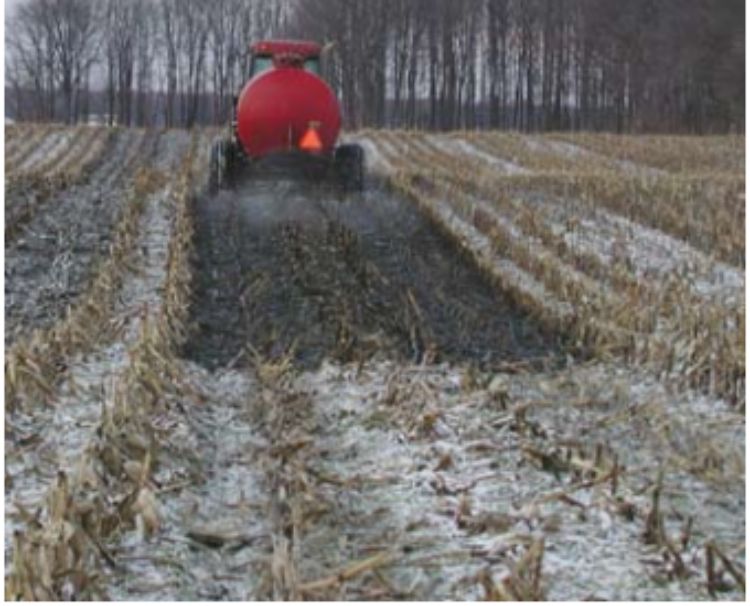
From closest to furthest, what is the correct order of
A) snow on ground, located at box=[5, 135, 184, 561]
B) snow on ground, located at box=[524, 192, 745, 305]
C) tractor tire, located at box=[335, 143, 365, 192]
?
snow on ground, located at box=[5, 135, 184, 561]
snow on ground, located at box=[524, 192, 745, 305]
tractor tire, located at box=[335, 143, 365, 192]

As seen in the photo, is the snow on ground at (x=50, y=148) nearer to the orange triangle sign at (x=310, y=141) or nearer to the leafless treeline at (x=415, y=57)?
the orange triangle sign at (x=310, y=141)

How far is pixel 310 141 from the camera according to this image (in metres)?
13.3

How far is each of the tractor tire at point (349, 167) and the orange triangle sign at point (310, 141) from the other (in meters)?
0.39

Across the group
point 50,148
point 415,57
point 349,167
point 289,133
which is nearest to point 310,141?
point 289,133

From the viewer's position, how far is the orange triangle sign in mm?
13250

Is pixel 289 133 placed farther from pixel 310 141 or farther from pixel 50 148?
pixel 50 148

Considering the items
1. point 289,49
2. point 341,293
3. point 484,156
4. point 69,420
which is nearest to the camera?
point 69,420

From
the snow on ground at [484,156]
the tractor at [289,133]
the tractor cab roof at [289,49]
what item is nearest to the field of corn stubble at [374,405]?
the tractor at [289,133]

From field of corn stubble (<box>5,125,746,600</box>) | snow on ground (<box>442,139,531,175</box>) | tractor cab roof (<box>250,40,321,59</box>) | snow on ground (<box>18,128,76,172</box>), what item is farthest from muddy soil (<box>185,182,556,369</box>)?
snow on ground (<box>18,128,76,172</box>)

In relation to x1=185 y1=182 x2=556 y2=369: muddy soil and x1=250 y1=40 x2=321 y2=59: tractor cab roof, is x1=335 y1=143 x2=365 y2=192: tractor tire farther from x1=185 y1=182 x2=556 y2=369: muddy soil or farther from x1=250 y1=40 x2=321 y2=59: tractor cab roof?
x1=250 y1=40 x2=321 y2=59: tractor cab roof

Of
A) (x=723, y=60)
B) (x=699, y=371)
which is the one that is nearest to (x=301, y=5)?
(x=723, y=60)

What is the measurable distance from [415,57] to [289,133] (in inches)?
1416

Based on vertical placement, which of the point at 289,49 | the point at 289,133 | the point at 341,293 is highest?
the point at 289,49

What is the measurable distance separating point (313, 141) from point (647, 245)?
417 centimetres
